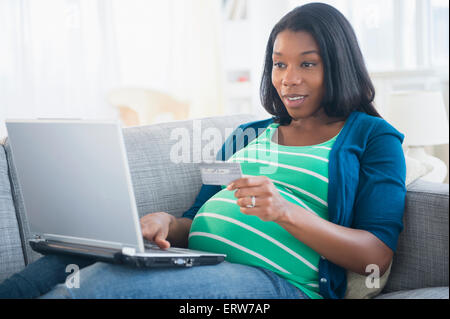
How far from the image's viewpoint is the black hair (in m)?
1.19

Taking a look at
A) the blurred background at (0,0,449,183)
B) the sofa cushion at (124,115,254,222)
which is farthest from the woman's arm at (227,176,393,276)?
the blurred background at (0,0,449,183)

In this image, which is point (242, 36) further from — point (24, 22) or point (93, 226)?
point (93, 226)

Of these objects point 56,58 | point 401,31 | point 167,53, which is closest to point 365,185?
point 401,31

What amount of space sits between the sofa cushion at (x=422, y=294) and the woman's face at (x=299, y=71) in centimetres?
47

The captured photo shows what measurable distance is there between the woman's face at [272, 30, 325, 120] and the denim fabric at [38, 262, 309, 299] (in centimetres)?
44

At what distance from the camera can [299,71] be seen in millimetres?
1212

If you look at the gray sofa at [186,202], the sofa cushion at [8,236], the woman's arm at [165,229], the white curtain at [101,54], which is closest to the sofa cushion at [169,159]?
the gray sofa at [186,202]

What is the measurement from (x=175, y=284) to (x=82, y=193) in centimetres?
24

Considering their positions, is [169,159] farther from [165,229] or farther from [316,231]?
[316,231]

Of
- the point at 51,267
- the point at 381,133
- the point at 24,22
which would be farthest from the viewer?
the point at 24,22

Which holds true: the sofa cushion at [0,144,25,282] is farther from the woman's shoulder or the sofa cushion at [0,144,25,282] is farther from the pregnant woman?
the woman's shoulder
